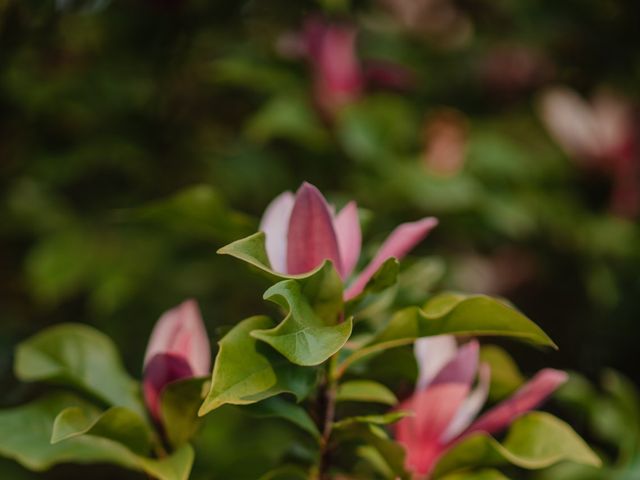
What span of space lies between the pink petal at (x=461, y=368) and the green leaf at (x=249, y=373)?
0.51ft

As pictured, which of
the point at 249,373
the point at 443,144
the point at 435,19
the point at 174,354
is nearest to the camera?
the point at 249,373

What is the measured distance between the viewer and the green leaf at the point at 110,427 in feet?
2.19

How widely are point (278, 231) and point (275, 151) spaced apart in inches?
41.3

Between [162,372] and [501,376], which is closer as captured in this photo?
[162,372]

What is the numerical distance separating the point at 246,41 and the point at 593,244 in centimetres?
84

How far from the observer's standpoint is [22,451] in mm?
742

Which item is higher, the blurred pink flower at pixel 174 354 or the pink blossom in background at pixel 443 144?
the blurred pink flower at pixel 174 354

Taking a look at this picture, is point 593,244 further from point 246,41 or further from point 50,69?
point 50,69

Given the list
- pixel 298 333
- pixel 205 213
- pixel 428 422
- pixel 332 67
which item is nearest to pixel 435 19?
pixel 332 67

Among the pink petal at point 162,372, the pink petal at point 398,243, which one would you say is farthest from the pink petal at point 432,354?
the pink petal at point 162,372

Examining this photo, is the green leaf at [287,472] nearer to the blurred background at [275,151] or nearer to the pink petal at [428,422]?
the pink petal at [428,422]

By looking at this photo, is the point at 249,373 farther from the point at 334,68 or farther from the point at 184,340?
the point at 334,68

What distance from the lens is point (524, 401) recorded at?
760 millimetres

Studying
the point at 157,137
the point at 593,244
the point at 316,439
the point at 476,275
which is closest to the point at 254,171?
the point at 157,137
